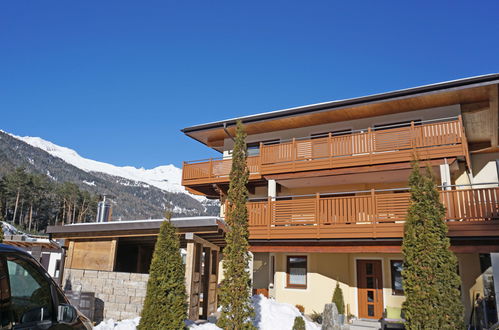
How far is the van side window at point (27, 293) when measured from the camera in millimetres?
3676

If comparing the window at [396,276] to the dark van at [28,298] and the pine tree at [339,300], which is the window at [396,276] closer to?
the pine tree at [339,300]

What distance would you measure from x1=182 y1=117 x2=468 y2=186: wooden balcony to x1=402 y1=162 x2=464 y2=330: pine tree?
3419 mm

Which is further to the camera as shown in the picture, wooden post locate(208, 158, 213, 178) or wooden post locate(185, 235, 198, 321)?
wooden post locate(208, 158, 213, 178)

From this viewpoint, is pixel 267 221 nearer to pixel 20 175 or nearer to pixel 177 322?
pixel 177 322

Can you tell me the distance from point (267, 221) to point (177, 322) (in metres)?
7.46

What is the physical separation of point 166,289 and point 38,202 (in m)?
65.0

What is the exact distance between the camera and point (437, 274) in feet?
30.0

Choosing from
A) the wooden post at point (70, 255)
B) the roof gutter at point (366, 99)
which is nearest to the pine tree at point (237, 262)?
the wooden post at point (70, 255)

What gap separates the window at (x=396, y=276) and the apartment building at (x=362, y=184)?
0.04 m

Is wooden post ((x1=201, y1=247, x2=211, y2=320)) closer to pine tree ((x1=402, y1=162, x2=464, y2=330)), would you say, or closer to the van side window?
pine tree ((x1=402, y1=162, x2=464, y2=330))

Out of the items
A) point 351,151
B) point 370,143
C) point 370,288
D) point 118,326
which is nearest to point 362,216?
point 351,151

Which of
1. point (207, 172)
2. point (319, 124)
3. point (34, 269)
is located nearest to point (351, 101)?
point (319, 124)

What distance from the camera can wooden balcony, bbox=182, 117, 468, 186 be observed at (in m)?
14.6

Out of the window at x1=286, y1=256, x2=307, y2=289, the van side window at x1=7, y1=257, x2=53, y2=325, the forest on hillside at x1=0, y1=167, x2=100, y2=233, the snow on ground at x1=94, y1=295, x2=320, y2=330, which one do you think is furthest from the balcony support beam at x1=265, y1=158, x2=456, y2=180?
the forest on hillside at x1=0, y1=167, x2=100, y2=233
